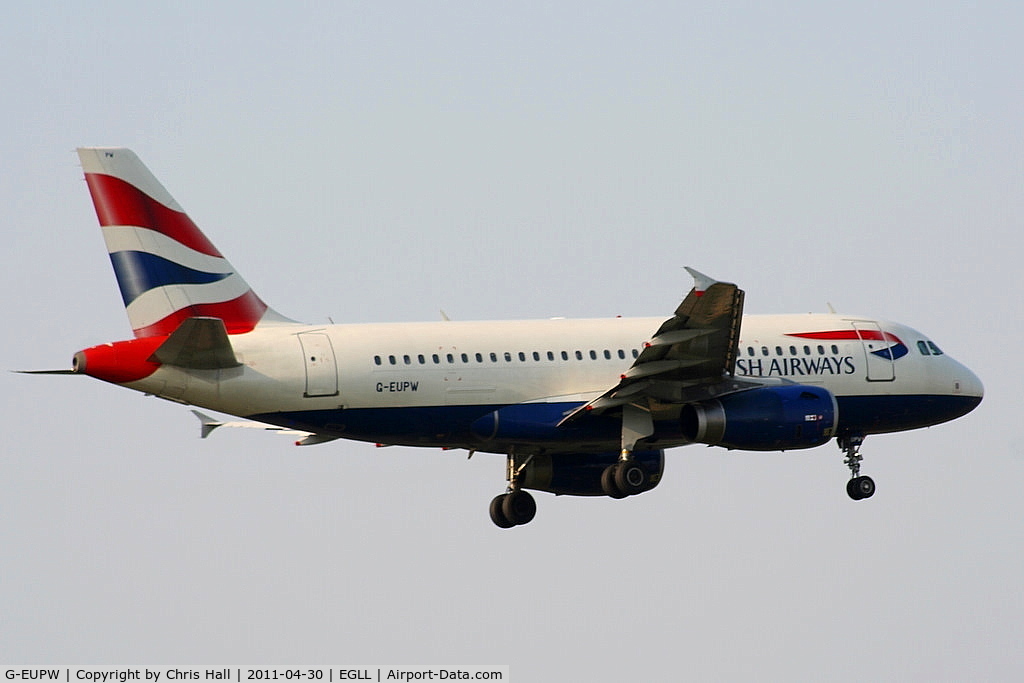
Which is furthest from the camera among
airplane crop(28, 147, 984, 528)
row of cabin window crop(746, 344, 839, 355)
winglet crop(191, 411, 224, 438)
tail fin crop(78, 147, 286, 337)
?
winglet crop(191, 411, 224, 438)

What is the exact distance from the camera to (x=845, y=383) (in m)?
56.4

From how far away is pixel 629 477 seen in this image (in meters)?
54.0

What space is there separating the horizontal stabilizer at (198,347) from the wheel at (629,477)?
36.4 ft

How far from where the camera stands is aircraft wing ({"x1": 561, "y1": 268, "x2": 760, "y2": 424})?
49.5 m

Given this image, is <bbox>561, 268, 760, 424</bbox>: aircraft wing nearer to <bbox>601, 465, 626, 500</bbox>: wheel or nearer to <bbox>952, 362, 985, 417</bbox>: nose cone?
<bbox>601, 465, 626, 500</bbox>: wheel

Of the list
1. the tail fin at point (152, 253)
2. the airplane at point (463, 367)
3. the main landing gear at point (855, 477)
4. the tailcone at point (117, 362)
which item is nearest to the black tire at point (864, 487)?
the main landing gear at point (855, 477)

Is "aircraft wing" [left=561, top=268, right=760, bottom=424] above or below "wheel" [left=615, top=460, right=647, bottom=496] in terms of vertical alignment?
above

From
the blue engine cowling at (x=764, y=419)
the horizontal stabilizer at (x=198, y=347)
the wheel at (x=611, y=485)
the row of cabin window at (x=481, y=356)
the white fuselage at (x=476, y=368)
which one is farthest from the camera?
the wheel at (x=611, y=485)

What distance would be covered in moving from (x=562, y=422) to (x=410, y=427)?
161 inches

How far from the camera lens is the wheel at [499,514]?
191 feet

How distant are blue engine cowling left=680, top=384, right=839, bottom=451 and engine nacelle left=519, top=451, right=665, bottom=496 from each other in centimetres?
587

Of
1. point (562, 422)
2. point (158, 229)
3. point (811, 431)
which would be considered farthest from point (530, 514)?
point (158, 229)

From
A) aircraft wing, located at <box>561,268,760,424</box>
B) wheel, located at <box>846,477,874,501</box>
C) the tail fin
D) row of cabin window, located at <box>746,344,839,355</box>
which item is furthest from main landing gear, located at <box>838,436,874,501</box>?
the tail fin

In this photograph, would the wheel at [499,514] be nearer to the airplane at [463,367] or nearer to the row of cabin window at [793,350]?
the airplane at [463,367]
